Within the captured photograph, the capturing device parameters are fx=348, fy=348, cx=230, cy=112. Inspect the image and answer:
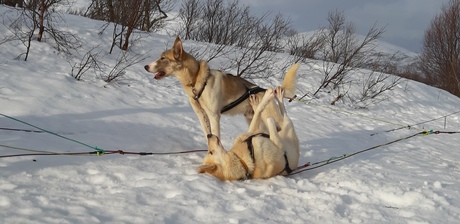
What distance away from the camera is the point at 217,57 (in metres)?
12.3

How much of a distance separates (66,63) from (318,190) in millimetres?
6503

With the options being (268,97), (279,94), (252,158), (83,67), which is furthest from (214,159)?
(83,67)

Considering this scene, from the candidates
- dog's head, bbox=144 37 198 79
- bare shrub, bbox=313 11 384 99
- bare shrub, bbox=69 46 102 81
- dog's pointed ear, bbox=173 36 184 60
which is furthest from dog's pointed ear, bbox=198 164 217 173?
bare shrub, bbox=313 11 384 99

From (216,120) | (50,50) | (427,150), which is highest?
(50,50)

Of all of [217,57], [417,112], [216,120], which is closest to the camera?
[216,120]

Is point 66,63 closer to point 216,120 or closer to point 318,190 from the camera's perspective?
point 216,120

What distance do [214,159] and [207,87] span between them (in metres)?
1.30

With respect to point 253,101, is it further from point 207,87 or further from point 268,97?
point 207,87

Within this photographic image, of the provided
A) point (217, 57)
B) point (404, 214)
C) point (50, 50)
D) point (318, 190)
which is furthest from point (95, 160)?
point (217, 57)

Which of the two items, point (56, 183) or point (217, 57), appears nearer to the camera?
point (56, 183)

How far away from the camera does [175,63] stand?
4793 mm

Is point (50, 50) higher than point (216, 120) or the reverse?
higher

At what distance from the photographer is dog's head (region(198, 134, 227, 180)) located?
3.54 m

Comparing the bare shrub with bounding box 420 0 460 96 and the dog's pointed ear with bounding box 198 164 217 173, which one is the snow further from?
the bare shrub with bounding box 420 0 460 96
